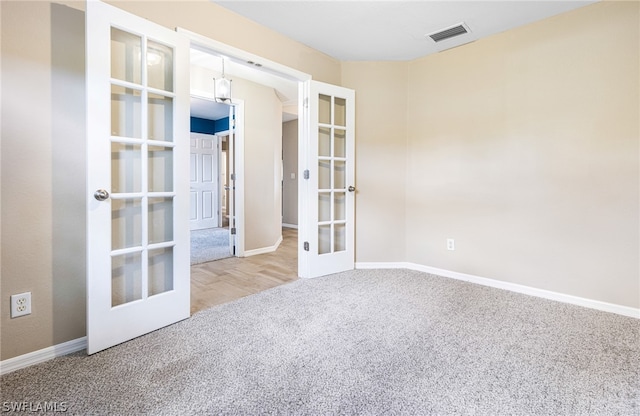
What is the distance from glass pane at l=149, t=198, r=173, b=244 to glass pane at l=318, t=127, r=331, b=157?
1.66 metres

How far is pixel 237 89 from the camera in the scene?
4047 millimetres

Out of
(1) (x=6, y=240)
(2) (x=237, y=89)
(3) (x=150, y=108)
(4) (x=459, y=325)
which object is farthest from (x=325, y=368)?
(2) (x=237, y=89)

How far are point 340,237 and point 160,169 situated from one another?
6.53ft

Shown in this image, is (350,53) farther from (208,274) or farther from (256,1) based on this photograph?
(208,274)

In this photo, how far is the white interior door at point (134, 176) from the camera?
1670mm

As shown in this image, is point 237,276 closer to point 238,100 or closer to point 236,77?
point 238,100

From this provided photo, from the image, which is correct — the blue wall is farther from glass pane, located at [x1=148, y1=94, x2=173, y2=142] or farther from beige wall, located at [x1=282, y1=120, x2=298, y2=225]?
glass pane, located at [x1=148, y1=94, x2=173, y2=142]

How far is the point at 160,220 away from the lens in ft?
6.68

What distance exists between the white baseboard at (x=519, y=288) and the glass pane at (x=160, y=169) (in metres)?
2.23

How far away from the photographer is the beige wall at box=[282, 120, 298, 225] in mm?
6949

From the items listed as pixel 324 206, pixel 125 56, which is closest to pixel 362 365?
pixel 324 206

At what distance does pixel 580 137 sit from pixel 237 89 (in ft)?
12.2

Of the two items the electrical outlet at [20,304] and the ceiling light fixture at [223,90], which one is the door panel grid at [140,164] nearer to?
the electrical outlet at [20,304]

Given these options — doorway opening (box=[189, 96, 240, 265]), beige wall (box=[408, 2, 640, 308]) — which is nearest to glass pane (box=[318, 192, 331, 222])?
beige wall (box=[408, 2, 640, 308])
